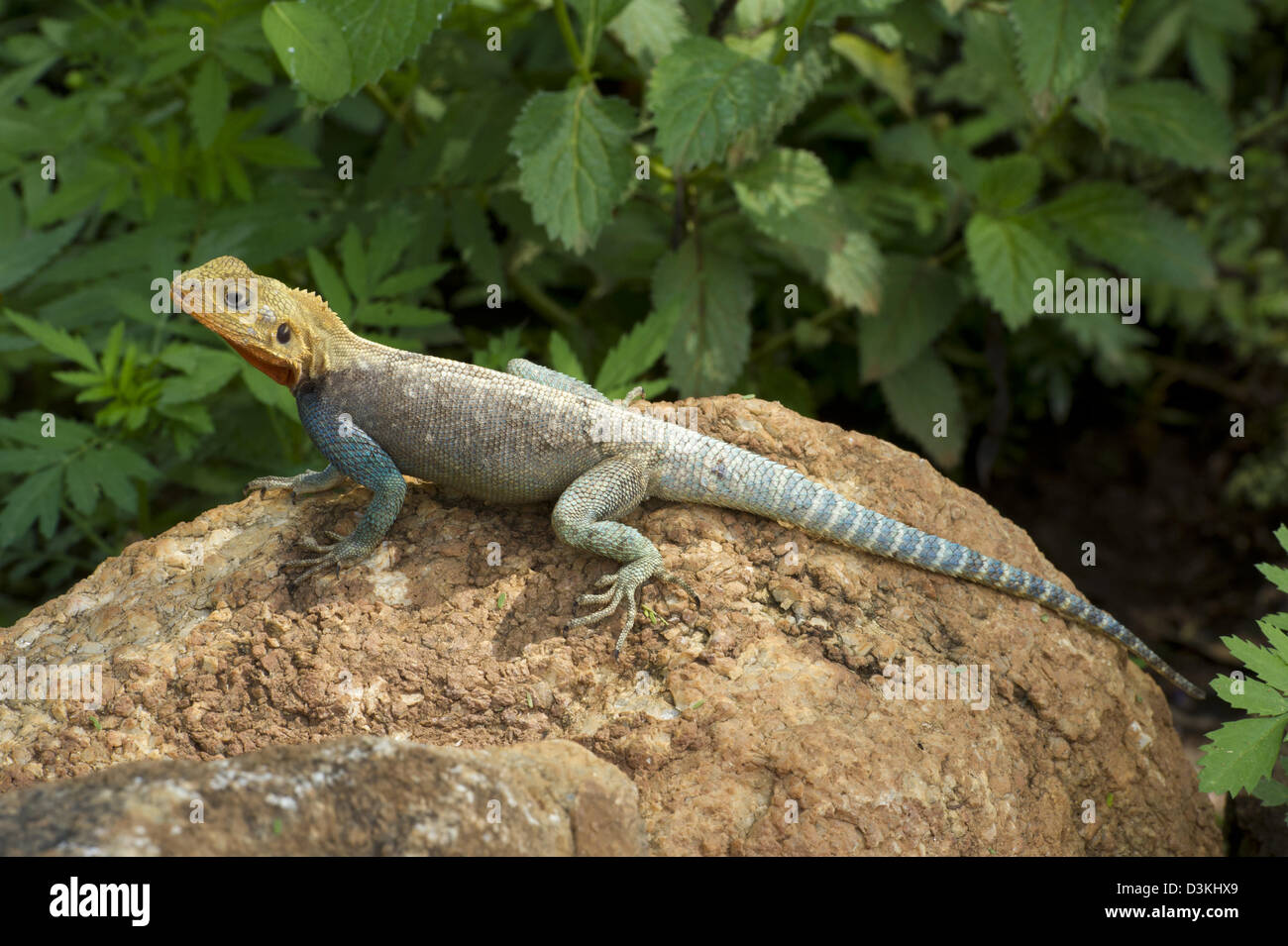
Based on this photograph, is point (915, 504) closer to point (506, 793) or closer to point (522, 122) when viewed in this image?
point (506, 793)

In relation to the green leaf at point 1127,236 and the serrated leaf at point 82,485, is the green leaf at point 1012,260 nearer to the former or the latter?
the green leaf at point 1127,236

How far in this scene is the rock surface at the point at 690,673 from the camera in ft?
13.2

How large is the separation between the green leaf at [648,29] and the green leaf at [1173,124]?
9.39 feet

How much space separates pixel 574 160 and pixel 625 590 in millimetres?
2505

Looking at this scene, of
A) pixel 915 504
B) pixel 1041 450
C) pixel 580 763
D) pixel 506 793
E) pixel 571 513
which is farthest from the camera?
pixel 1041 450

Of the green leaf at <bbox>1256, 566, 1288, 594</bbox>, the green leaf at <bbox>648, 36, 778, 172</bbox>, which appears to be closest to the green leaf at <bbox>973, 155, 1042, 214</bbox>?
the green leaf at <bbox>648, 36, 778, 172</bbox>

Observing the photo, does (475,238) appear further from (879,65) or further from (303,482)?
(879,65)

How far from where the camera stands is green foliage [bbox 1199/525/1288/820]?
4215 mm

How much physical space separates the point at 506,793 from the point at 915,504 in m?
2.45

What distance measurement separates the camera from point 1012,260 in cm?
672

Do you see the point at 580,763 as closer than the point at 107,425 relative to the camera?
Yes

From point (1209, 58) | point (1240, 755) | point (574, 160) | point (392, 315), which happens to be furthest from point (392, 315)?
point (1209, 58)

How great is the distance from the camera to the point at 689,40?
5.84 metres

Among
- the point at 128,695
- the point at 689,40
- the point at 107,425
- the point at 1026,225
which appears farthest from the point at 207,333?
the point at 1026,225
